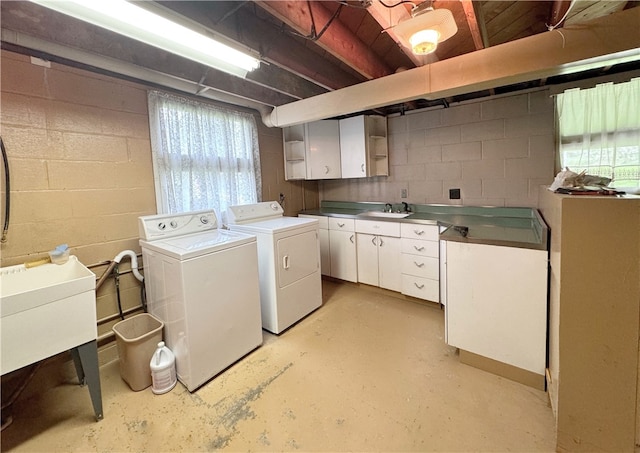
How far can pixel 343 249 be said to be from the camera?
345 cm

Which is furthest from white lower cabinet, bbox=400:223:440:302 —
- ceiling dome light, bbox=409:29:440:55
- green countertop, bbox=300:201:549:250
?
ceiling dome light, bbox=409:29:440:55

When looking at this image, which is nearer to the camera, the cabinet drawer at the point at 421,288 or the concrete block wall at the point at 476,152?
the concrete block wall at the point at 476,152

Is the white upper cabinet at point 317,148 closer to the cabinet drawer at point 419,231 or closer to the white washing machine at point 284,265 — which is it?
the white washing machine at point 284,265

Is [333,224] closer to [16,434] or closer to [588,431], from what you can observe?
[588,431]

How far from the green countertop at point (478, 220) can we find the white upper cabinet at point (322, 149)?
568 millimetres

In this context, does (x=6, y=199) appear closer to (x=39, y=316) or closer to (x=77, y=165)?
(x=77, y=165)

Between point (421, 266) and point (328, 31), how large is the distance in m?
2.20

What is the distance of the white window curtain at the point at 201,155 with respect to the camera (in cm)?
240

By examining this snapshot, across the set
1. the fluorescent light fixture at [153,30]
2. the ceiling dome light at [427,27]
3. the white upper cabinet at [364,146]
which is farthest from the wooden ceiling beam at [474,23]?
the white upper cabinet at [364,146]

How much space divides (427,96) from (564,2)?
2.68 feet

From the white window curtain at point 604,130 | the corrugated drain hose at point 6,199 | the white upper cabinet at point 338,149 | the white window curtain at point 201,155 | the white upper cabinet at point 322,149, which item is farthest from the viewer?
the white upper cabinet at point 322,149

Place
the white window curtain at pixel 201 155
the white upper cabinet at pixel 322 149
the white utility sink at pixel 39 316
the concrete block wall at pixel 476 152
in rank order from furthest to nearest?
the white upper cabinet at pixel 322 149
the concrete block wall at pixel 476 152
the white window curtain at pixel 201 155
the white utility sink at pixel 39 316

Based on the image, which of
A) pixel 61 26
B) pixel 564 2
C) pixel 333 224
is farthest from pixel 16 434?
pixel 564 2

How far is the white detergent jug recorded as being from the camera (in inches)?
72.9
